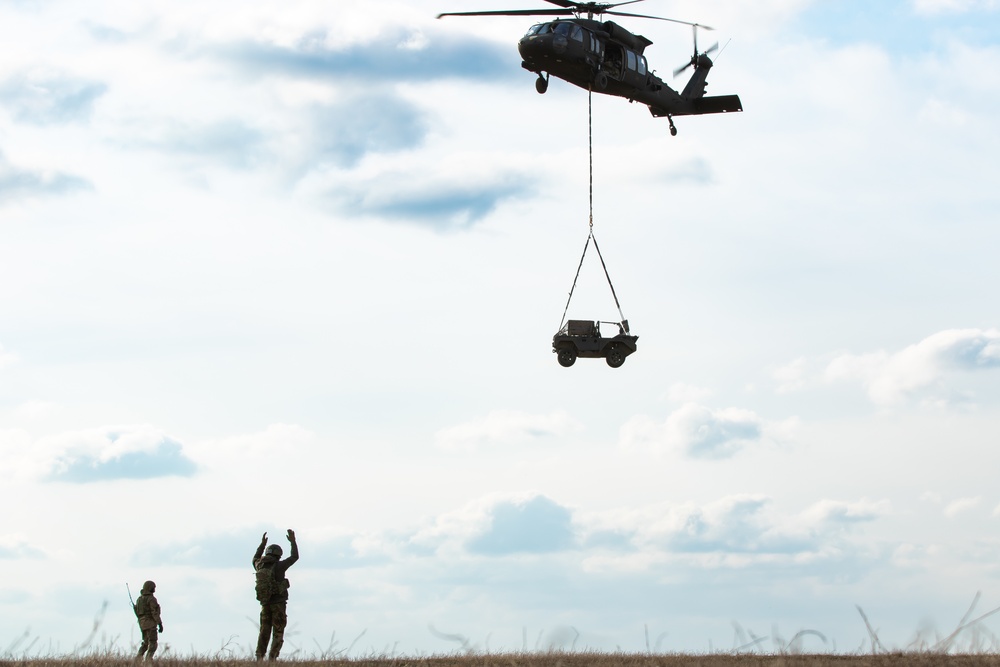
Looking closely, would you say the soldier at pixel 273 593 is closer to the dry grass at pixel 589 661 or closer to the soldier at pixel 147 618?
the dry grass at pixel 589 661

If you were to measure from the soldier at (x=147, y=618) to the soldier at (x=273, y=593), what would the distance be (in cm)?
169

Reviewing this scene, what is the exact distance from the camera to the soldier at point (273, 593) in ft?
54.4

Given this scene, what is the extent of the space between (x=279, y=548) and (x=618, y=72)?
49.4ft

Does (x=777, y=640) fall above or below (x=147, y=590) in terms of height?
below

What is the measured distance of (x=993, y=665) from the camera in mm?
15148

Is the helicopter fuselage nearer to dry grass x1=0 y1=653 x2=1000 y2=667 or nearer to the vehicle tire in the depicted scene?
the vehicle tire

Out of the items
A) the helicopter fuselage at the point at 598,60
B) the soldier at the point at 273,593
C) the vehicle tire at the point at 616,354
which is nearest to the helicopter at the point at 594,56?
the helicopter fuselage at the point at 598,60

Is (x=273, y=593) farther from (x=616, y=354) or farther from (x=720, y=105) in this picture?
(x=720, y=105)

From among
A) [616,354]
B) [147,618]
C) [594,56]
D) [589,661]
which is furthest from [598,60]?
[147,618]

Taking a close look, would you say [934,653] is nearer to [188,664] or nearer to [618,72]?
[188,664]

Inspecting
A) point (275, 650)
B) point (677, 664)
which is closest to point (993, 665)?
point (677, 664)

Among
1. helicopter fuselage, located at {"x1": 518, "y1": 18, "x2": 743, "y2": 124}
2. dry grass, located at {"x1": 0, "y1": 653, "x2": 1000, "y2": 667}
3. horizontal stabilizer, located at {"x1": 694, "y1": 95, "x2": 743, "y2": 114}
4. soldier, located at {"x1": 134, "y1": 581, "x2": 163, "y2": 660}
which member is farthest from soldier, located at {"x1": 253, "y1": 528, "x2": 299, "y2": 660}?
horizontal stabilizer, located at {"x1": 694, "y1": 95, "x2": 743, "y2": 114}

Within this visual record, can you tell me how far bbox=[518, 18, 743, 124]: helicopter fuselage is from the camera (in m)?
24.6

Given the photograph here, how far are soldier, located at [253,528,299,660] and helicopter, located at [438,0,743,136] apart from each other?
12.7 m
